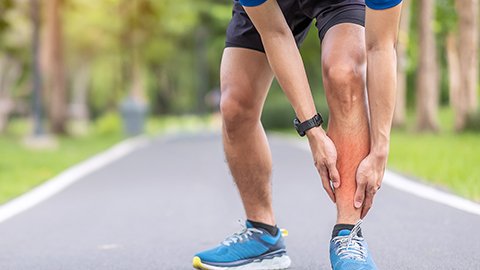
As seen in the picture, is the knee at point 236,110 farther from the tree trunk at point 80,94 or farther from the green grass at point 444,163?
the tree trunk at point 80,94

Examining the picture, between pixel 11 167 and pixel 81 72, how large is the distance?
148ft

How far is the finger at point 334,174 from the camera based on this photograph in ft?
12.2

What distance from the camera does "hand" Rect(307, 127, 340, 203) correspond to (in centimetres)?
Result: 371

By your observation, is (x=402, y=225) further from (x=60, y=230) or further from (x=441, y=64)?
(x=441, y=64)

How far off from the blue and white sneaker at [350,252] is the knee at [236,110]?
2.41ft

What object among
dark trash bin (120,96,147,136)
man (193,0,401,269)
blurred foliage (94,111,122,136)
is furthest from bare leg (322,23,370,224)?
blurred foliage (94,111,122,136)

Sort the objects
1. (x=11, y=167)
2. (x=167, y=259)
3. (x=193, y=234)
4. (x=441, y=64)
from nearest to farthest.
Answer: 1. (x=167, y=259)
2. (x=193, y=234)
3. (x=11, y=167)
4. (x=441, y=64)

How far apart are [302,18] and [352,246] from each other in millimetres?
978

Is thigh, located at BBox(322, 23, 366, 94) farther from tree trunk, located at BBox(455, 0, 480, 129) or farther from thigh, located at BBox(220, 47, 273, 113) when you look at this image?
tree trunk, located at BBox(455, 0, 480, 129)

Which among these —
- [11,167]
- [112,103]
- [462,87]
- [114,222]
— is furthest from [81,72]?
[114,222]

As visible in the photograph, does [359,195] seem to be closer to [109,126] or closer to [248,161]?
[248,161]

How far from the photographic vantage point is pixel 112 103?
185 ft

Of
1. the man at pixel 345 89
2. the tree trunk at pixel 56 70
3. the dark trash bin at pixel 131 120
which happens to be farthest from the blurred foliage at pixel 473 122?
the man at pixel 345 89

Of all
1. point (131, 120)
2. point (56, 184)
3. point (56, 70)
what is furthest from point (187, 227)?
point (56, 70)
